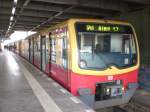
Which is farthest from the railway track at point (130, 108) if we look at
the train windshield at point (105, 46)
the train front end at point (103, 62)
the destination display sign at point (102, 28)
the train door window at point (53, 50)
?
the destination display sign at point (102, 28)

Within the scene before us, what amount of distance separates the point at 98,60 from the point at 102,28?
0.87m

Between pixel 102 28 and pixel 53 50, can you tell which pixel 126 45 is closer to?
pixel 102 28

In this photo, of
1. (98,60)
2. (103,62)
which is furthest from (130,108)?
(98,60)

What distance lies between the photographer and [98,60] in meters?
6.17

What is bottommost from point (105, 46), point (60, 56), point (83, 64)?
point (83, 64)

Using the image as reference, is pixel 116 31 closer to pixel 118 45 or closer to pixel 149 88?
pixel 118 45

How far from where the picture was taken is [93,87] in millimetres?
6098

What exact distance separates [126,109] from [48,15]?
9625 millimetres

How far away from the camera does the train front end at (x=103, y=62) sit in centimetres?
595

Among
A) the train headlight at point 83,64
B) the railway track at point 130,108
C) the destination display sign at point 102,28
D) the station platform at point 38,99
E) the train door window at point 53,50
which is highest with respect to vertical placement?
the destination display sign at point 102,28

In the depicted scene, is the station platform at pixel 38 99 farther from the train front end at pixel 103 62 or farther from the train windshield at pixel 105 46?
the train windshield at pixel 105 46

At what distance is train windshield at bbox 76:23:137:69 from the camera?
6.04 metres

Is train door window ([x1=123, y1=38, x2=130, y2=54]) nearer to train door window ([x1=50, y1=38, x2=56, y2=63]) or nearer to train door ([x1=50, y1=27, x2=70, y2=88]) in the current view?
train door ([x1=50, y1=27, x2=70, y2=88])

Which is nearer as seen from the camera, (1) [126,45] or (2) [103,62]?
(2) [103,62]
